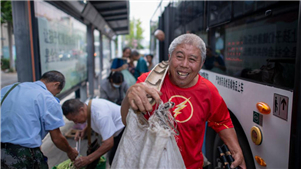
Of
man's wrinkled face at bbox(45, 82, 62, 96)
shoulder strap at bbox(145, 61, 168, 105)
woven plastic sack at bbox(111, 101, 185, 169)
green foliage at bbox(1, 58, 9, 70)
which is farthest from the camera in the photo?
green foliage at bbox(1, 58, 9, 70)

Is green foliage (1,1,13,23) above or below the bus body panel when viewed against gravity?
above

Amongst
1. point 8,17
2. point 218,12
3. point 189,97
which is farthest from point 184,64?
point 8,17

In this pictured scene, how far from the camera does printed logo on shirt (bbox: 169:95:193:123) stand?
171 centimetres

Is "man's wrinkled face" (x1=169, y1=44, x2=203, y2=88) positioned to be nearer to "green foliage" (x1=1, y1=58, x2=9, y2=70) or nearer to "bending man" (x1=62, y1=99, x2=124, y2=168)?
"bending man" (x1=62, y1=99, x2=124, y2=168)

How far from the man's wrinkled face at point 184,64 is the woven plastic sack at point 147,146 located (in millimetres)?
542

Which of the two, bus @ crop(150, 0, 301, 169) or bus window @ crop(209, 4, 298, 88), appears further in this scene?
bus window @ crop(209, 4, 298, 88)

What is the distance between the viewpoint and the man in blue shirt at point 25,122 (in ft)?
6.76

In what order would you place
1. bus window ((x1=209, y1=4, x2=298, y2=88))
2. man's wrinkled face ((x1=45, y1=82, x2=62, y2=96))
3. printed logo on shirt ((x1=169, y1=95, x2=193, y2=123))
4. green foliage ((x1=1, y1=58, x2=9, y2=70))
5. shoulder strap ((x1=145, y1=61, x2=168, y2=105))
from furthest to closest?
1. green foliage ((x1=1, y1=58, x2=9, y2=70))
2. man's wrinkled face ((x1=45, y1=82, x2=62, y2=96))
3. bus window ((x1=209, y1=4, x2=298, y2=88))
4. printed logo on shirt ((x1=169, y1=95, x2=193, y2=123))
5. shoulder strap ((x1=145, y1=61, x2=168, y2=105))

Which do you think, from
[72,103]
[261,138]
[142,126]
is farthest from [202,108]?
[72,103]

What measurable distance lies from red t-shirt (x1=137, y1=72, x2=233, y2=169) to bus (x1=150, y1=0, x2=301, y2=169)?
0.56 m

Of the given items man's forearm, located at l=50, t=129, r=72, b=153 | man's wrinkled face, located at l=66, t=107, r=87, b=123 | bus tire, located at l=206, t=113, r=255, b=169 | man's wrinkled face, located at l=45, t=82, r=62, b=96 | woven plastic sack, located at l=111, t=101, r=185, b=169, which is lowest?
bus tire, located at l=206, t=113, r=255, b=169

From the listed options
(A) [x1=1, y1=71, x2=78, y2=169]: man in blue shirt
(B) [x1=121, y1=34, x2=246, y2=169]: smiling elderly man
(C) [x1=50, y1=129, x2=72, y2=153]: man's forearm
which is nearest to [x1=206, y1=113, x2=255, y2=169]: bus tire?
(B) [x1=121, y1=34, x2=246, y2=169]: smiling elderly man

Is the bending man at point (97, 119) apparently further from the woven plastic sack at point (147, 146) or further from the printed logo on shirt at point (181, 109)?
the woven plastic sack at point (147, 146)

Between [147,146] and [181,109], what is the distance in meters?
0.58
